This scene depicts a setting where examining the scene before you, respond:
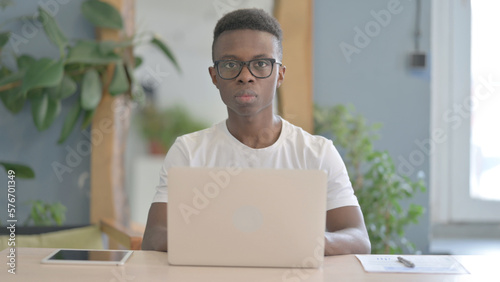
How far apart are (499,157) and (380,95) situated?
0.80 m

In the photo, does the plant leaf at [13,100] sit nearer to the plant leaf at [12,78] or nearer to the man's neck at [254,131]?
the plant leaf at [12,78]

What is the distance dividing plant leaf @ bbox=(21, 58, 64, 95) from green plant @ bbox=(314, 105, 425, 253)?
129cm

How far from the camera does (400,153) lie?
315 cm

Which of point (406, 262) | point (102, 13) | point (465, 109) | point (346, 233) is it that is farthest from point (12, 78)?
point (465, 109)

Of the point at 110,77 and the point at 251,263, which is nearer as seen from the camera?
the point at 251,263

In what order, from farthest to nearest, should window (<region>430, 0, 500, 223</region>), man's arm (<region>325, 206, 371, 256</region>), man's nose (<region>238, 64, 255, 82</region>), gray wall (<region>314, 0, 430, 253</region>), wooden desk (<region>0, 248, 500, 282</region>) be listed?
1. window (<region>430, 0, 500, 223</region>)
2. gray wall (<region>314, 0, 430, 253</region>)
3. man's nose (<region>238, 64, 255, 82</region>)
4. man's arm (<region>325, 206, 371, 256</region>)
5. wooden desk (<region>0, 248, 500, 282</region>)

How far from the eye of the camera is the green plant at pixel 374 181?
2861 millimetres

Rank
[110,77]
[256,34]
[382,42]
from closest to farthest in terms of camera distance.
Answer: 1. [256,34]
2. [110,77]
3. [382,42]

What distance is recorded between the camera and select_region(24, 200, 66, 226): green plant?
8.82 ft

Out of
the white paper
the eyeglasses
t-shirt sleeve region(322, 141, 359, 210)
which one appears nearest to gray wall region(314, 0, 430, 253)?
t-shirt sleeve region(322, 141, 359, 210)

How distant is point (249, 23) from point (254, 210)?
81 centimetres

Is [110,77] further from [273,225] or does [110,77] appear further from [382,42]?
[273,225]

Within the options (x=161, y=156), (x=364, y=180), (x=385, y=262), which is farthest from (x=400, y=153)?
(x=385, y=262)

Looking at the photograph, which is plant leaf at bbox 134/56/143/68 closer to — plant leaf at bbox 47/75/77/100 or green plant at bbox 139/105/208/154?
green plant at bbox 139/105/208/154
